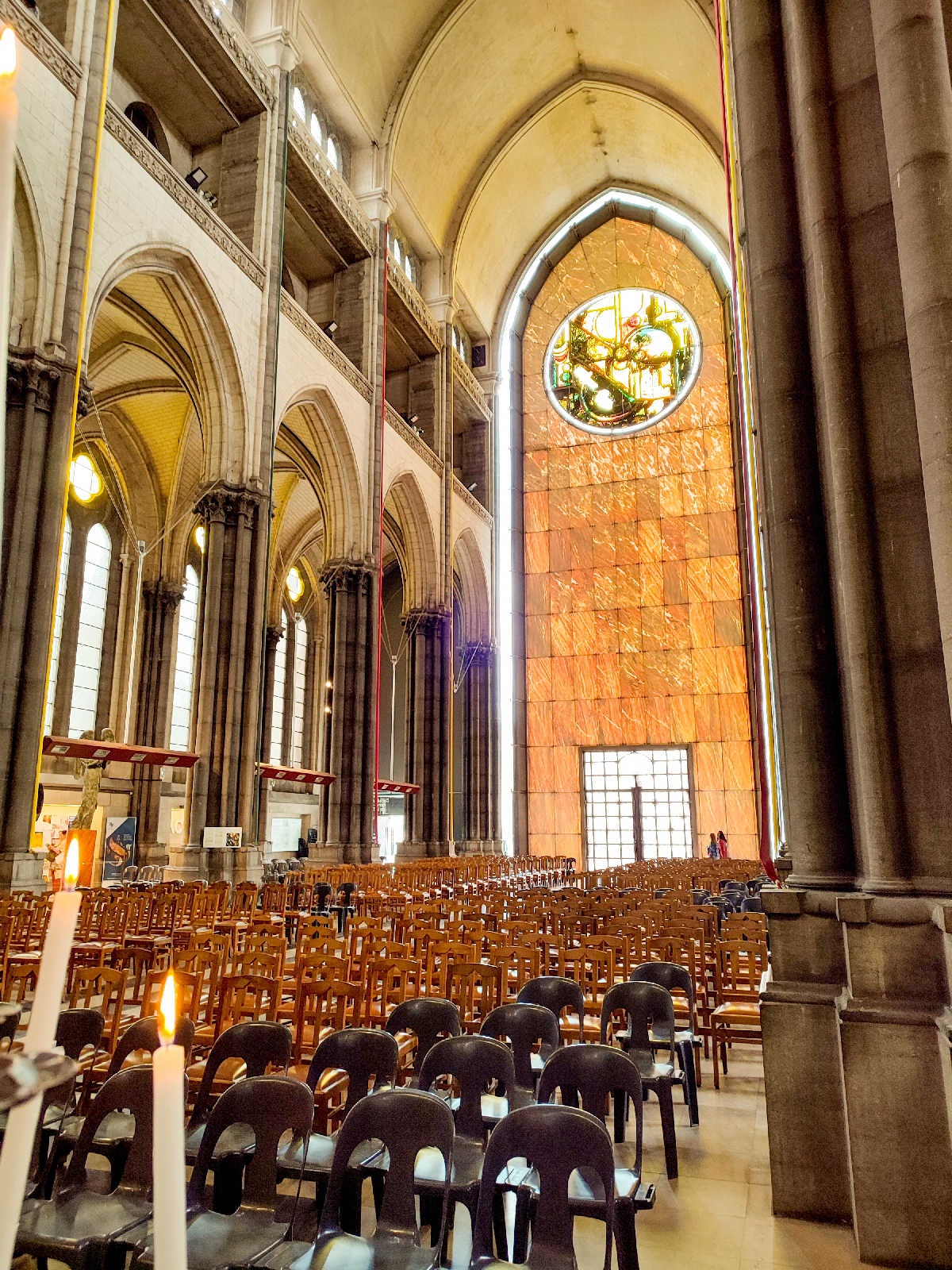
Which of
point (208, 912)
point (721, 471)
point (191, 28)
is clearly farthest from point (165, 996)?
point (721, 471)

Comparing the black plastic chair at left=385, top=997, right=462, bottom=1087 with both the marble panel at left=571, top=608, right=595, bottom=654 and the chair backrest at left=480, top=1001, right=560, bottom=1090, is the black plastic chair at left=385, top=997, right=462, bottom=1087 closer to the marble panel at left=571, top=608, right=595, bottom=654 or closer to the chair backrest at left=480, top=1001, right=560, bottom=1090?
the chair backrest at left=480, top=1001, right=560, bottom=1090

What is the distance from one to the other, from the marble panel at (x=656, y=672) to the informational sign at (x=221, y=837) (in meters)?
14.3

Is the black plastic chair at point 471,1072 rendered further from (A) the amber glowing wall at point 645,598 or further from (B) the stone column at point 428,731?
(A) the amber glowing wall at point 645,598

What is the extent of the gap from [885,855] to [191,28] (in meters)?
17.1

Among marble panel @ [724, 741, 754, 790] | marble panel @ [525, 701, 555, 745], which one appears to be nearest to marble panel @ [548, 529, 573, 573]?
marble panel @ [525, 701, 555, 745]

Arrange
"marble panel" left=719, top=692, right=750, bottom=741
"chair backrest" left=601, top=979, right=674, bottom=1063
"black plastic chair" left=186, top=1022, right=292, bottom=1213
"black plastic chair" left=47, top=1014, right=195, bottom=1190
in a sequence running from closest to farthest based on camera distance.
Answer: "black plastic chair" left=47, top=1014, right=195, bottom=1190 → "black plastic chair" left=186, top=1022, right=292, bottom=1213 → "chair backrest" left=601, top=979, right=674, bottom=1063 → "marble panel" left=719, top=692, right=750, bottom=741

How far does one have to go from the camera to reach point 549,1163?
2.47 meters

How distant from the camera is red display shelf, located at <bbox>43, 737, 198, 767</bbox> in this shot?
12.5m

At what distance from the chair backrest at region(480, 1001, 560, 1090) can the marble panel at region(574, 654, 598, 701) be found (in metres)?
22.5

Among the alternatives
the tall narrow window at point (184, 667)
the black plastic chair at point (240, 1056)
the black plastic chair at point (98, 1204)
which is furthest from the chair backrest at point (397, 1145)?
the tall narrow window at point (184, 667)

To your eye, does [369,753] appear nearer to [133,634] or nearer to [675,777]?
[133,634]

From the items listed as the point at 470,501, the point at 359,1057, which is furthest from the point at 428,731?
the point at 359,1057

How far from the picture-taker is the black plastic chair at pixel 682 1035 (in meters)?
4.50

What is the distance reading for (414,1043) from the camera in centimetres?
476
